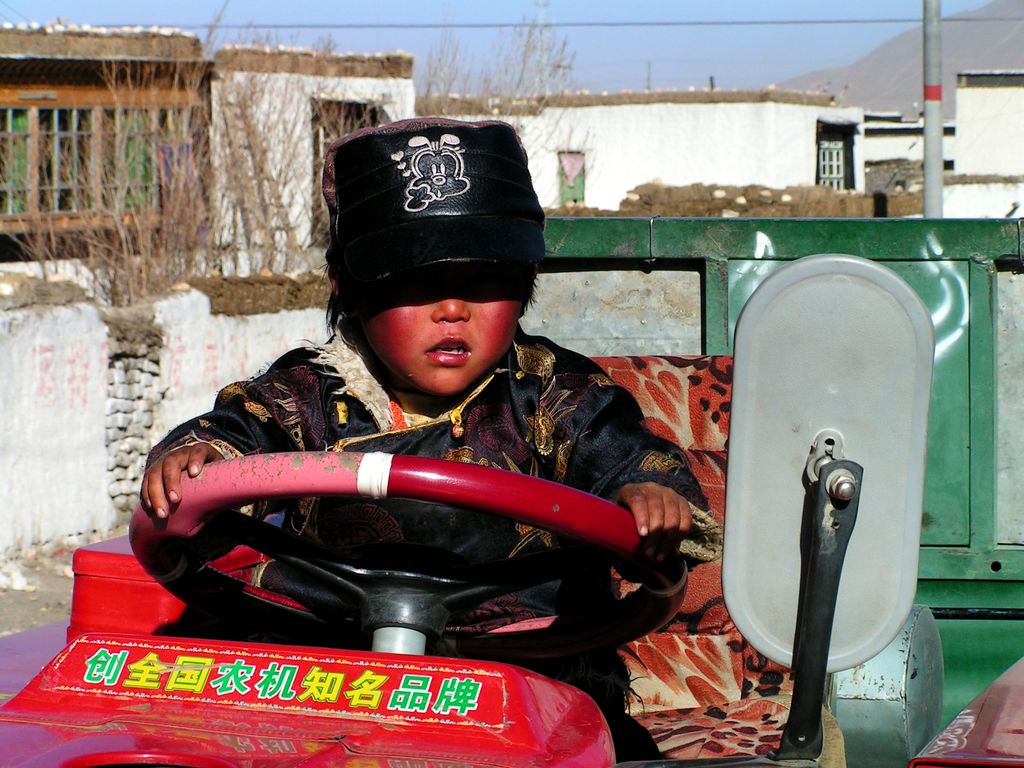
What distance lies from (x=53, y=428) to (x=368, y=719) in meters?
8.32

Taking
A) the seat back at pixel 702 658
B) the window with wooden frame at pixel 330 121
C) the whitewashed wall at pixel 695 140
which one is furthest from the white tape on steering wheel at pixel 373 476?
the whitewashed wall at pixel 695 140

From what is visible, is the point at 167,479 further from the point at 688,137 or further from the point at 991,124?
the point at 991,124

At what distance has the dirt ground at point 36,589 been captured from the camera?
25.7 ft

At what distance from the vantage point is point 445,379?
2.33 meters

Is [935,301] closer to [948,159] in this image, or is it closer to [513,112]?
[513,112]

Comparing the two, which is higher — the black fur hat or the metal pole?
the metal pole

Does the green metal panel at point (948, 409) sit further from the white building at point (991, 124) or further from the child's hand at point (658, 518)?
the white building at point (991, 124)

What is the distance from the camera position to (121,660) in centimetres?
179

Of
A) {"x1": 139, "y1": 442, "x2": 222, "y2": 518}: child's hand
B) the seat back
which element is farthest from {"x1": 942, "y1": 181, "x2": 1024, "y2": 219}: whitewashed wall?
{"x1": 139, "y1": 442, "x2": 222, "y2": 518}: child's hand

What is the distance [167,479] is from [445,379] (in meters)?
0.56

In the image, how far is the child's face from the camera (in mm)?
2254

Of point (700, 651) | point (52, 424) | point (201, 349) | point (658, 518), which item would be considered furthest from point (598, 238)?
point (201, 349)

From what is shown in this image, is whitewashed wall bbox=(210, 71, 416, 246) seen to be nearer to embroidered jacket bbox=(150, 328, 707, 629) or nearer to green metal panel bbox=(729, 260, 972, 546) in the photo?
green metal panel bbox=(729, 260, 972, 546)

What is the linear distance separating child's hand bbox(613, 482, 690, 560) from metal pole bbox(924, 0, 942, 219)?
14.0m
